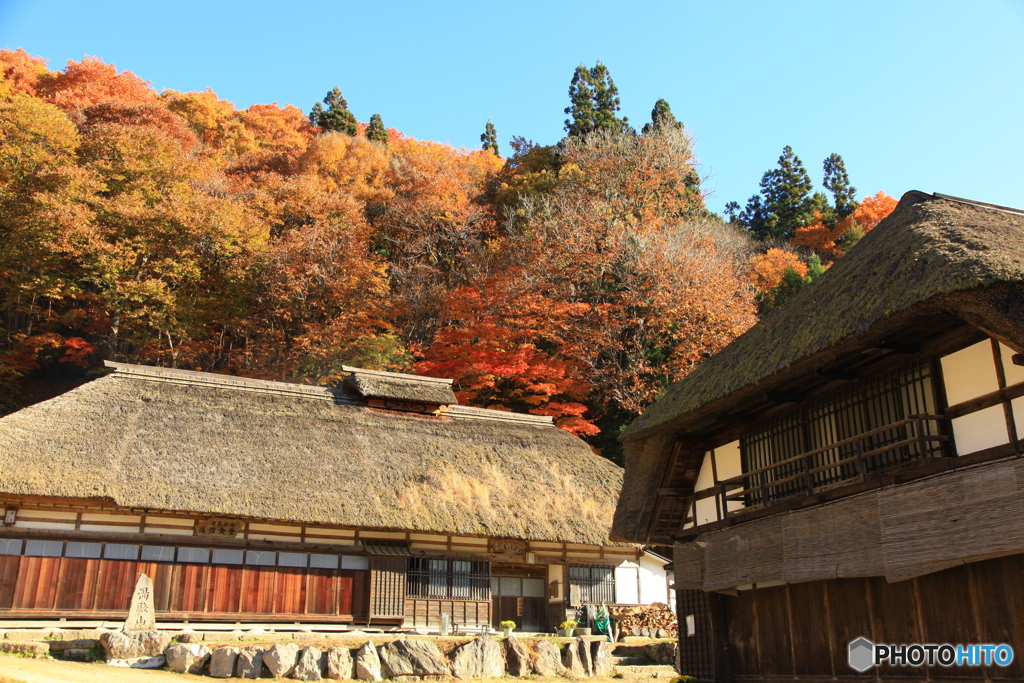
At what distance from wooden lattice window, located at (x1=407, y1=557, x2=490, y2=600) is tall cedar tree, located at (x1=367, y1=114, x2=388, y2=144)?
120 ft

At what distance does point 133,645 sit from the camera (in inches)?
498

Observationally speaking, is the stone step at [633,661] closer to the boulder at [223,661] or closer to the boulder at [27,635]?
the boulder at [223,661]

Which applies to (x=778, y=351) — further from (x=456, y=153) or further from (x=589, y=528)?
(x=456, y=153)

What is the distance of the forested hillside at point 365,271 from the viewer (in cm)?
2834

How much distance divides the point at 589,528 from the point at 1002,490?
38.9 feet

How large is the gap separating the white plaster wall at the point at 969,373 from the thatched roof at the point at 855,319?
1.14 feet

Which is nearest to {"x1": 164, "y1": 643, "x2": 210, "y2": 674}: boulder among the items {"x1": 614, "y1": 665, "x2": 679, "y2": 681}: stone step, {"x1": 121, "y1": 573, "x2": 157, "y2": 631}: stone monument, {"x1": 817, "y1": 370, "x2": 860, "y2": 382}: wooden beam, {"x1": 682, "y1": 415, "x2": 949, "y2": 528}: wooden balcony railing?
{"x1": 121, "y1": 573, "x2": 157, "y2": 631}: stone monument

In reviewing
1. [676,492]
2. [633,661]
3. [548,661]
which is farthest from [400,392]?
[676,492]

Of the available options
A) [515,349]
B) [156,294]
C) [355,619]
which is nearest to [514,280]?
[515,349]

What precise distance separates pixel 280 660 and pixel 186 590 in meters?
4.13

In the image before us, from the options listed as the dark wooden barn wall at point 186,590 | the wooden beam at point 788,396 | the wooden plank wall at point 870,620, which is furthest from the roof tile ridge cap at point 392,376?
the wooden beam at point 788,396

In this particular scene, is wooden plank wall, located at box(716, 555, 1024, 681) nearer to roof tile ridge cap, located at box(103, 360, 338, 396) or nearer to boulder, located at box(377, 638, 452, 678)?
boulder, located at box(377, 638, 452, 678)

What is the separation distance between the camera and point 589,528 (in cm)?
1858

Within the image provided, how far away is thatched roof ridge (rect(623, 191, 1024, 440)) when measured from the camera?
791cm
